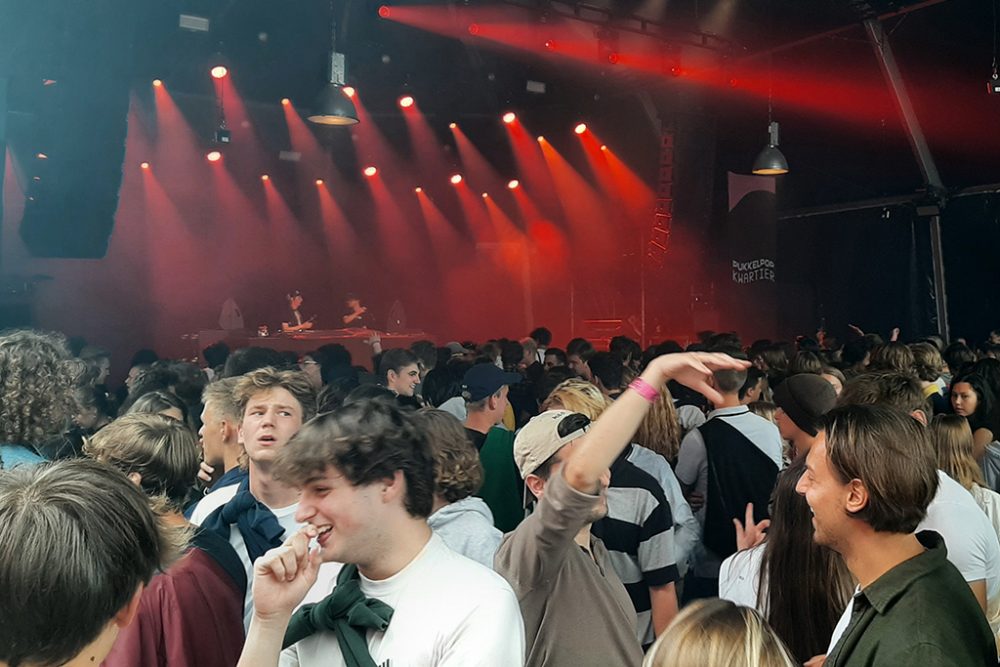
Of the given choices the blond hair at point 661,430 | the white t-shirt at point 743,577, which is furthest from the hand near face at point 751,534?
the blond hair at point 661,430

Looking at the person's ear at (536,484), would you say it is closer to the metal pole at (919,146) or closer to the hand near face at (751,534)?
the hand near face at (751,534)

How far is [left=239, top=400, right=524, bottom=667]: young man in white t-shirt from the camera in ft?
5.17

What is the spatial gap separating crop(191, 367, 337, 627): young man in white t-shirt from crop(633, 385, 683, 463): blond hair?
5.70 feet

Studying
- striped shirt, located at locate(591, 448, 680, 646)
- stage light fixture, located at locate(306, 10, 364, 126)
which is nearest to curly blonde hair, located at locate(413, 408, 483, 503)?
striped shirt, located at locate(591, 448, 680, 646)

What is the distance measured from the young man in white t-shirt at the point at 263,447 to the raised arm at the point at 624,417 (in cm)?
80

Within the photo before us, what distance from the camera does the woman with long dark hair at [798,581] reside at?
220 centimetres

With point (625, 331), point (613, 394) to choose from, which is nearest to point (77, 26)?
point (613, 394)

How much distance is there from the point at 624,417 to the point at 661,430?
2.37 meters

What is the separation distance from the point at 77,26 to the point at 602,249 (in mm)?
11637

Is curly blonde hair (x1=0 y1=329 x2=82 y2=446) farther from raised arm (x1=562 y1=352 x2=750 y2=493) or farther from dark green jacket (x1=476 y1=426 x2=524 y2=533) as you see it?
raised arm (x1=562 y1=352 x2=750 y2=493)

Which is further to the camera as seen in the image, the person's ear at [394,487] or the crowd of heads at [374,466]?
the person's ear at [394,487]

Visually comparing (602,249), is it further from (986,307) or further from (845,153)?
(986,307)

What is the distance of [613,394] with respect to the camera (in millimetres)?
5500

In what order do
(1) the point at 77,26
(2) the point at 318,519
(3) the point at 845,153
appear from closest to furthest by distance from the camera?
(2) the point at 318,519
(1) the point at 77,26
(3) the point at 845,153
